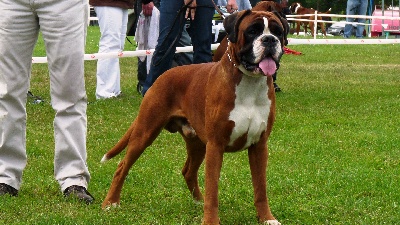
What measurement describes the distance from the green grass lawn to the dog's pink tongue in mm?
995

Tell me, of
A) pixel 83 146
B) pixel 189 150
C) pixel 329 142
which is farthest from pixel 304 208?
pixel 329 142

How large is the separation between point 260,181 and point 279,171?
5.19ft

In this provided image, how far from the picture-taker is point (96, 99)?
10.5 metres

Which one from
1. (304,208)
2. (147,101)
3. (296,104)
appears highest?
(147,101)

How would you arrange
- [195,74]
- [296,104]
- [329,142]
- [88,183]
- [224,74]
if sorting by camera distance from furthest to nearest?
1. [296,104]
2. [329,142]
3. [88,183]
4. [195,74]
5. [224,74]

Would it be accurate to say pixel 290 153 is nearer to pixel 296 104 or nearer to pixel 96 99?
pixel 296 104

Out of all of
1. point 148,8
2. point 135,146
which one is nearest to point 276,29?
point 135,146

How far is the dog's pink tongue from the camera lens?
13.9 ft

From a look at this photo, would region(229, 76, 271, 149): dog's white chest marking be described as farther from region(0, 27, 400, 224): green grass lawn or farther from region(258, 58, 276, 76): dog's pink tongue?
region(0, 27, 400, 224): green grass lawn

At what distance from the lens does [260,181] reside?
4.62 meters

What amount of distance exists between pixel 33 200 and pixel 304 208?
175 centimetres

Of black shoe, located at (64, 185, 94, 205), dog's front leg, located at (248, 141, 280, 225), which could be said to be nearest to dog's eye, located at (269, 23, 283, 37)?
dog's front leg, located at (248, 141, 280, 225)

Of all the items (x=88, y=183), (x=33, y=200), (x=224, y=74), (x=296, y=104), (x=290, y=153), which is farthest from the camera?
(x=296, y=104)

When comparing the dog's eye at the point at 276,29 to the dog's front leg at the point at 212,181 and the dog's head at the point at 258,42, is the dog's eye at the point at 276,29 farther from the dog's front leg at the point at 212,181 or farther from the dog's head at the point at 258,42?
the dog's front leg at the point at 212,181
